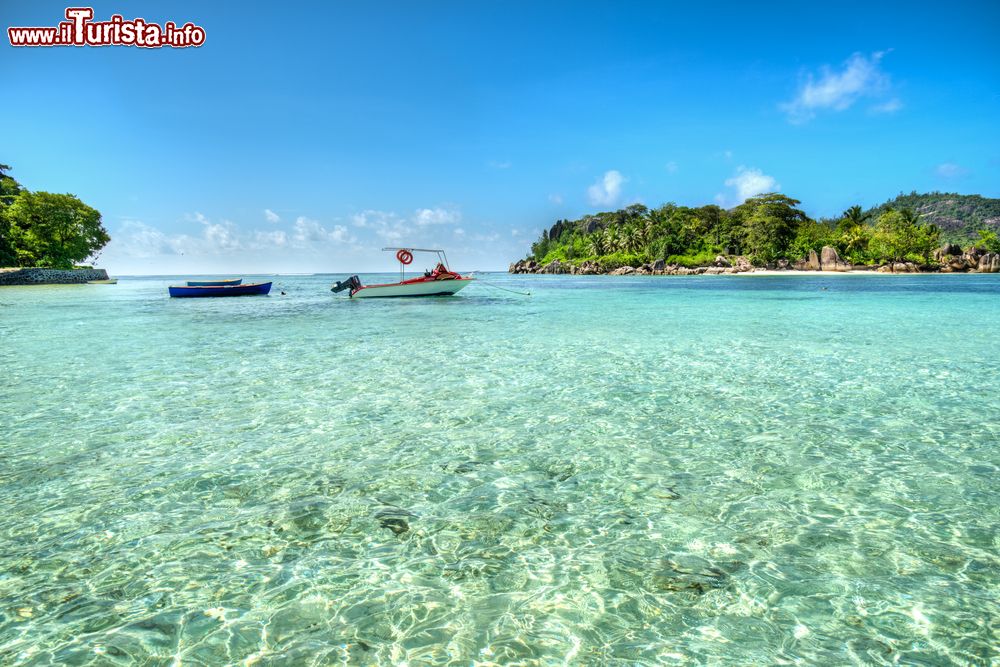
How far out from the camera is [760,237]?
10581cm

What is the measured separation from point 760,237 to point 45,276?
12217cm

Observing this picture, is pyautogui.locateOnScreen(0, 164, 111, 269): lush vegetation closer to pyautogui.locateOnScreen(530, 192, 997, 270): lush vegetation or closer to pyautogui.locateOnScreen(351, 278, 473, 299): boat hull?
pyautogui.locateOnScreen(351, 278, 473, 299): boat hull

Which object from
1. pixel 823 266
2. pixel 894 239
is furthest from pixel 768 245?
pixel 894 239

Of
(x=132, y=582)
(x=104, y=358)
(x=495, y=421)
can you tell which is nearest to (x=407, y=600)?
(x=132, y=582)

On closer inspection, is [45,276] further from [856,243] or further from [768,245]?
[856,243]

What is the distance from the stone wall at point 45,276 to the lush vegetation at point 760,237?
102 meters

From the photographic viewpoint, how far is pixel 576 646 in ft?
9.43

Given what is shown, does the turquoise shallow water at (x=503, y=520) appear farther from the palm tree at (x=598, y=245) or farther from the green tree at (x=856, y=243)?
the palm tree at (x=598, y=245)

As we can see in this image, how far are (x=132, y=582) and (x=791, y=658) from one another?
4.12 metres

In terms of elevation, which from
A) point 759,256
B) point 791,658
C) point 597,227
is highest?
point 597,227

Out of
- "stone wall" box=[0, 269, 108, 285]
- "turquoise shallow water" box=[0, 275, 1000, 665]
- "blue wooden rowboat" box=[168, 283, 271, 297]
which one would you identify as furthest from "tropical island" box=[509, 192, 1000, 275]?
"turquoise shallow water" box=[0, 275, 1000, 665]

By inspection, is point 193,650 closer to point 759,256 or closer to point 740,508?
point 740,508

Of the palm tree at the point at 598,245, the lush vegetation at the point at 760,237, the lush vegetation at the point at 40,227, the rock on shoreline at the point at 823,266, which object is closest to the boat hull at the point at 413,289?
the lush vegetation at the point at 40,227

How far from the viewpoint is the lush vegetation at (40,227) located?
7088 centimetres
